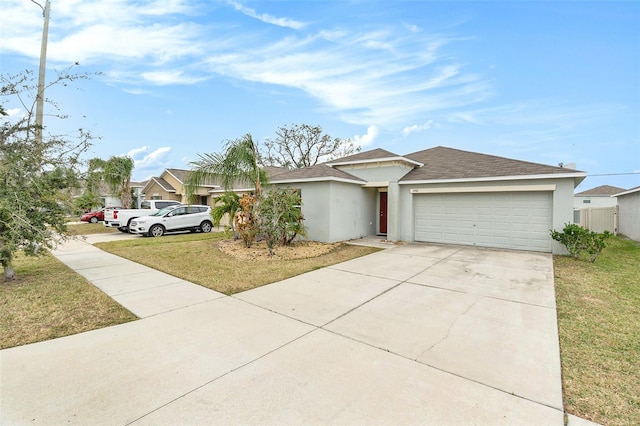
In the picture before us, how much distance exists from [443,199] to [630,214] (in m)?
11.1

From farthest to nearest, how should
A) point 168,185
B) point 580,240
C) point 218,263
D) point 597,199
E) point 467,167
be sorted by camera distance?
point 597,199
point 168,185
point 467,167
point 580,240
point 218,263

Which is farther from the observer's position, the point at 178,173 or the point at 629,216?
the point at 178,173

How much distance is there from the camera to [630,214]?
15.0 meters

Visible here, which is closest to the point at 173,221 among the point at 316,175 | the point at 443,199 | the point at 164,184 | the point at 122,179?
the point at 316,175

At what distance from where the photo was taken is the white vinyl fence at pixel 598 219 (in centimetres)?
1677

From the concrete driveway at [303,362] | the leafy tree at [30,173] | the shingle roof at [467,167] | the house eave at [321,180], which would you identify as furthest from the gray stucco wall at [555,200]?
the leafy tree at [30,173]

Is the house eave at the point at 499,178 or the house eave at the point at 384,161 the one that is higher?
the house eave at the point at 384,161

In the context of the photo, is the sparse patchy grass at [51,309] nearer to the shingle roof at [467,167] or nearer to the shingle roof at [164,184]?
the shingle roof at [467,167]

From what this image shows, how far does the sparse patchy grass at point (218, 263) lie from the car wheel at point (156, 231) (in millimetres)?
2834

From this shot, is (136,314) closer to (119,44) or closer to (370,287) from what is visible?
(370,287)

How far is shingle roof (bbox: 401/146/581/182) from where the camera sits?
10727 mm

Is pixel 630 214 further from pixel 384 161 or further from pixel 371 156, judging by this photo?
pixel 371 156

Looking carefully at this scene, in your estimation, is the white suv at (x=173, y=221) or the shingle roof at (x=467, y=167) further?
the white suv at (x=173, y=221)

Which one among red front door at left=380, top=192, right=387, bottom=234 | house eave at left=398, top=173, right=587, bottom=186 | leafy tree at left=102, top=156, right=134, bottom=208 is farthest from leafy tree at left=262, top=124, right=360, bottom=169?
house eave at left=398, top=173, right=587, bottom=186
